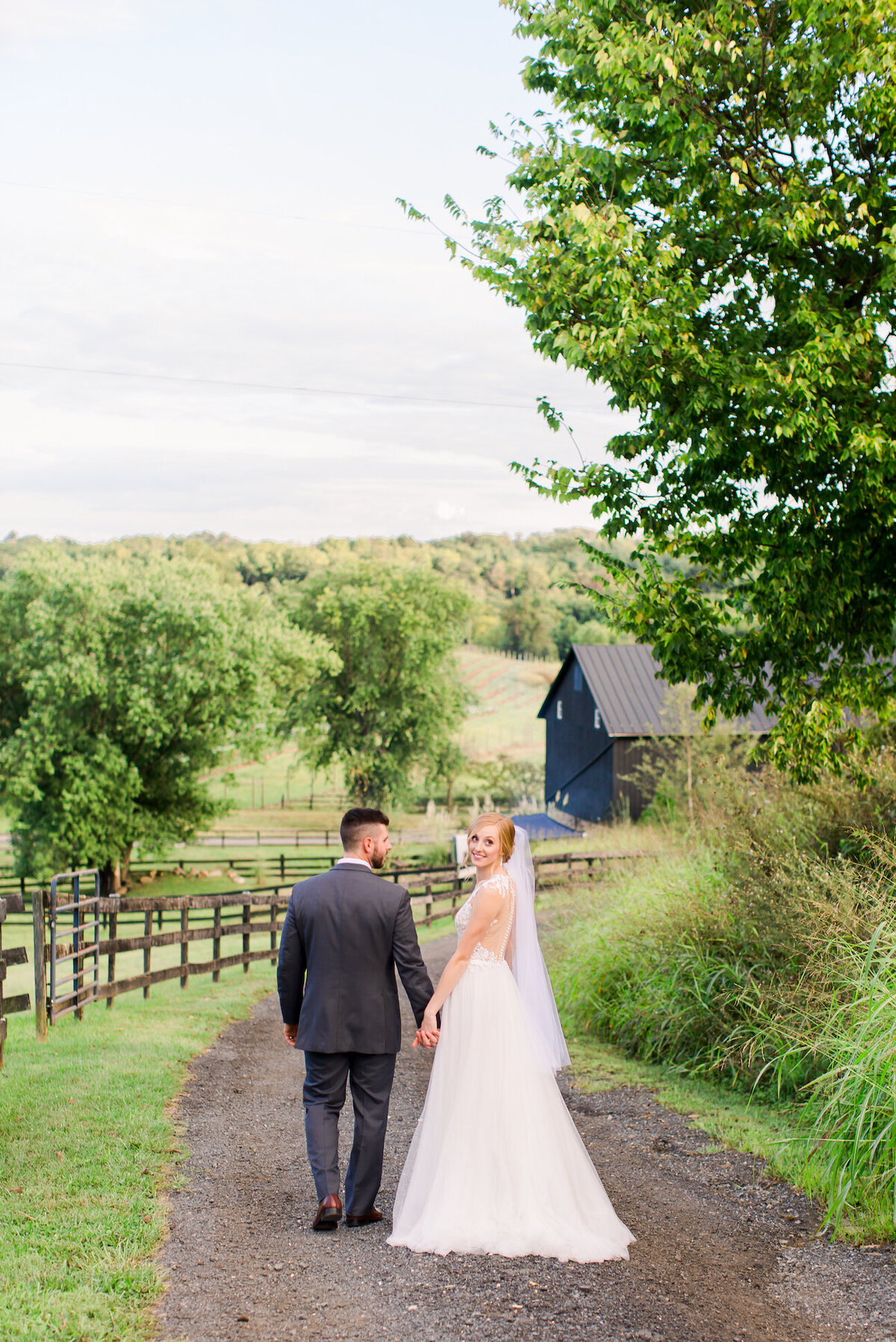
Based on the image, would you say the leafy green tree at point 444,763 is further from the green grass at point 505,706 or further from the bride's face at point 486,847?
the bride's face at point 486,847

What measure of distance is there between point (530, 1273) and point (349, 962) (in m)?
1.45

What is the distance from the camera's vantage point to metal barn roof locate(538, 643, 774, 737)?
34.5m

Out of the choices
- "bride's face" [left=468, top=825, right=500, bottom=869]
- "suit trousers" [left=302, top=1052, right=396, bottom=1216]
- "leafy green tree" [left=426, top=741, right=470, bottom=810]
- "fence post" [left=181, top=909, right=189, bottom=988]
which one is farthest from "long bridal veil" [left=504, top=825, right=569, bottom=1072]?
"leafy green tree" [left=426, top=741, right=470, bottom=810]

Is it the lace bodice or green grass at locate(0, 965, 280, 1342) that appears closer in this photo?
green grass at locate(0, 965, 280, 1342)

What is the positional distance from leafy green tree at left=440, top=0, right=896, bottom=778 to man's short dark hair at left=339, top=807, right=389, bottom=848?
13.9 ft

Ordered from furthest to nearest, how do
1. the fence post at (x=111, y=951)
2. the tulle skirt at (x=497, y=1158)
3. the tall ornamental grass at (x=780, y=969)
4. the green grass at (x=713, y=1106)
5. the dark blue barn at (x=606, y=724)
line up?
the dark blue barn at (x=606, y=724)
the fence post at (x=111, y=951)
the green grass at (x=713, y=1106)
the tall ornamental grass at (x=780, y=969)
the tulle skirt at (x=497, y=1158)

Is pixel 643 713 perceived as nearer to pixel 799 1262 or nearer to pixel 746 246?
pixel 746 246

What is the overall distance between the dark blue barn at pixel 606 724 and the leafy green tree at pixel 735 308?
2214cm

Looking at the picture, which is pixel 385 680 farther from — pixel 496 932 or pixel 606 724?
pixel 496 932

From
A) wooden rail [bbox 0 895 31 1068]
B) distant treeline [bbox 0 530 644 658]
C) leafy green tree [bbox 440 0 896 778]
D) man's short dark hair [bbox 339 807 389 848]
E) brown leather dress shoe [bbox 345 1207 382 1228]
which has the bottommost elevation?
brown leather dress shoe [bbox 345 1207 382 1228]

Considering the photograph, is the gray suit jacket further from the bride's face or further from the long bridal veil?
the long bridal veil

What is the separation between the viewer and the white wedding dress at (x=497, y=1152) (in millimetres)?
4320

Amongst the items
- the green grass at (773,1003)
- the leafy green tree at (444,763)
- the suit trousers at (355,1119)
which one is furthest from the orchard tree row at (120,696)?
the suit trousers at (355,1119)

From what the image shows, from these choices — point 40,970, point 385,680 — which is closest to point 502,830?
point 40,970
